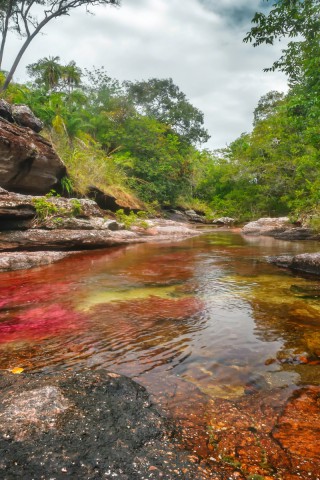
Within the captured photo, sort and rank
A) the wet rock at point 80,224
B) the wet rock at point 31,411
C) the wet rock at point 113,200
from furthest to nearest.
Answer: the wet rock at point 113,200, the wet rock at point 80,224, the wet rock at point 31,411

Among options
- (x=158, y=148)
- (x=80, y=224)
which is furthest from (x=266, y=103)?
(x=80, y=224)

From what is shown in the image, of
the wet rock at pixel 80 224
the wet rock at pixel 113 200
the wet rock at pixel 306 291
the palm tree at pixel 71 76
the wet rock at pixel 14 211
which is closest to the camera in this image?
the wet rock at pixel 306 291

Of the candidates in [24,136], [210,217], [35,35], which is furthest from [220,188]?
[24,136]

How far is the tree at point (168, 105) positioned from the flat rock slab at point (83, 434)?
35160 mm

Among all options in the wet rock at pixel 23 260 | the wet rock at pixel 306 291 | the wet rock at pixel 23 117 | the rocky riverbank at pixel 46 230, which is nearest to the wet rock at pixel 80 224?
the rocky riverbank at pixel 46 230

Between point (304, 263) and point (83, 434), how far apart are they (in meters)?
6.06

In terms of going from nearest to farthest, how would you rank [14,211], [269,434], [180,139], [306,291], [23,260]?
[269,434], [306,291], [23,260], [14,211], [180,139]

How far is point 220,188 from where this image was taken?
122 ft

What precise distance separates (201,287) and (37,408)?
374 centimetres

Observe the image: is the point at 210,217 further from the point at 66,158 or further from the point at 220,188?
the point at 66,158

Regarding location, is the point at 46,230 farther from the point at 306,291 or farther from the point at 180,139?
the point at 180,139

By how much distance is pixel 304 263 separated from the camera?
249 inches

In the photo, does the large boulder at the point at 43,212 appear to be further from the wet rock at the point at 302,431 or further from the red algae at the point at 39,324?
the wet rock at the point at 302,431

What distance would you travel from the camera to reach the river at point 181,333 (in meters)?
2.01
